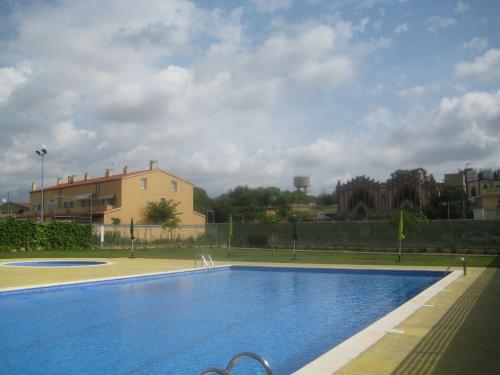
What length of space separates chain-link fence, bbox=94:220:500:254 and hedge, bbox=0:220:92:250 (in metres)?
1.46

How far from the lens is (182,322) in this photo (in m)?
10.2

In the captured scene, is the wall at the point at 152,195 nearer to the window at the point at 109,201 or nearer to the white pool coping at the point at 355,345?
the window at the point at 109,201

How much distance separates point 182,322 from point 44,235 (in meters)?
26.7

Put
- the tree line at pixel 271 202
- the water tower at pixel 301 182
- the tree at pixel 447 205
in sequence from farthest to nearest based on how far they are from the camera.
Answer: the water tower at pixel 301 182, the tree line at pixel 271 202, the tree at pixel 447 205

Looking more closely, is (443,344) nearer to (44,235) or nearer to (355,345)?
(355,345)

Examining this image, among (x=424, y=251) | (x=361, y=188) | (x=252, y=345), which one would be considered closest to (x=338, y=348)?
(x=252, y=345)

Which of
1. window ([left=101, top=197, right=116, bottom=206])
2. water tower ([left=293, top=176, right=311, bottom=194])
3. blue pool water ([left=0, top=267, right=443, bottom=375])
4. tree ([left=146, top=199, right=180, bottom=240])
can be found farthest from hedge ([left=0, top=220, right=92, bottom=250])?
water tower ([left=293, top=176, right=311, bottom=194])

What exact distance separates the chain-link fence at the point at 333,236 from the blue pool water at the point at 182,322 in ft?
44.9

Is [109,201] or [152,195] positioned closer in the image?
[109,201]

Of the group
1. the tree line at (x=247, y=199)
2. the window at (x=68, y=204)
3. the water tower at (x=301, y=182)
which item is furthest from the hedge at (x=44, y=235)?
the water tower at (x=301, y=182)

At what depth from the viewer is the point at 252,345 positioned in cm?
847

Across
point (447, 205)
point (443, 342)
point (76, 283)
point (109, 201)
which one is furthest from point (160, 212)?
point (443, 342)

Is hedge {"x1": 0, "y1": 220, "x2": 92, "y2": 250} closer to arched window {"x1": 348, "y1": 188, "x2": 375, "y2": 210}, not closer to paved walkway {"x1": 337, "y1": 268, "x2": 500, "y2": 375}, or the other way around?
paved walkway {"x1": 337, "y1": 268, "x2": 500, "y2": 375}

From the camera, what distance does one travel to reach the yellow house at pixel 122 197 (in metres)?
45.5
